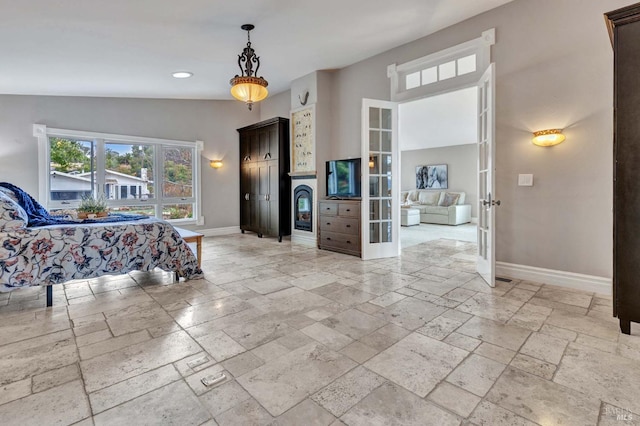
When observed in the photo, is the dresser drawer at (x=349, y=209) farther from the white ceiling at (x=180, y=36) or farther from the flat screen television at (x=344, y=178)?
A: the white ceiling at (x=180, y=36)

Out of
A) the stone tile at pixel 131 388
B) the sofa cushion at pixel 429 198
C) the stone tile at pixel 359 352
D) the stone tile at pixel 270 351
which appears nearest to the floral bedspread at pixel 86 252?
the stone tile at pixel 131 388

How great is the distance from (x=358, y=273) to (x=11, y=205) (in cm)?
336

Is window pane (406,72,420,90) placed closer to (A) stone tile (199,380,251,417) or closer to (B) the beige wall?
(B) the beige wall

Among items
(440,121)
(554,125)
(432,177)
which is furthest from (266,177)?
(432,177)

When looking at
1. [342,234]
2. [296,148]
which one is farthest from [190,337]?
[296,148]

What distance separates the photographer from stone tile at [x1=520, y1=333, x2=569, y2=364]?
6.24 ft

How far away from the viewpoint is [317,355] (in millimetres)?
1943

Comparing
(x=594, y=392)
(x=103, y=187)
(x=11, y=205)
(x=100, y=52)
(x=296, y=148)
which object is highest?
(x=100, y=52)

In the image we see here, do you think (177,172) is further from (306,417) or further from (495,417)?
(495,417)

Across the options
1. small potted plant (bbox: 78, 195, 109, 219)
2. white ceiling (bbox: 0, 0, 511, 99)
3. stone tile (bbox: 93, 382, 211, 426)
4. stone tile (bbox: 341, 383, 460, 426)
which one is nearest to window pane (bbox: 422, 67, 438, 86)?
white ceiling (bbox: 0, 0, 511, 99)

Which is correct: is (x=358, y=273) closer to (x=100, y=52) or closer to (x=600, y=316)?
(x=600, y=316)

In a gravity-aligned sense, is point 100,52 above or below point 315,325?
above

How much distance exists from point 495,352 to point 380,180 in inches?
121

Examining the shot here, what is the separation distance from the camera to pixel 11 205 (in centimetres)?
263
